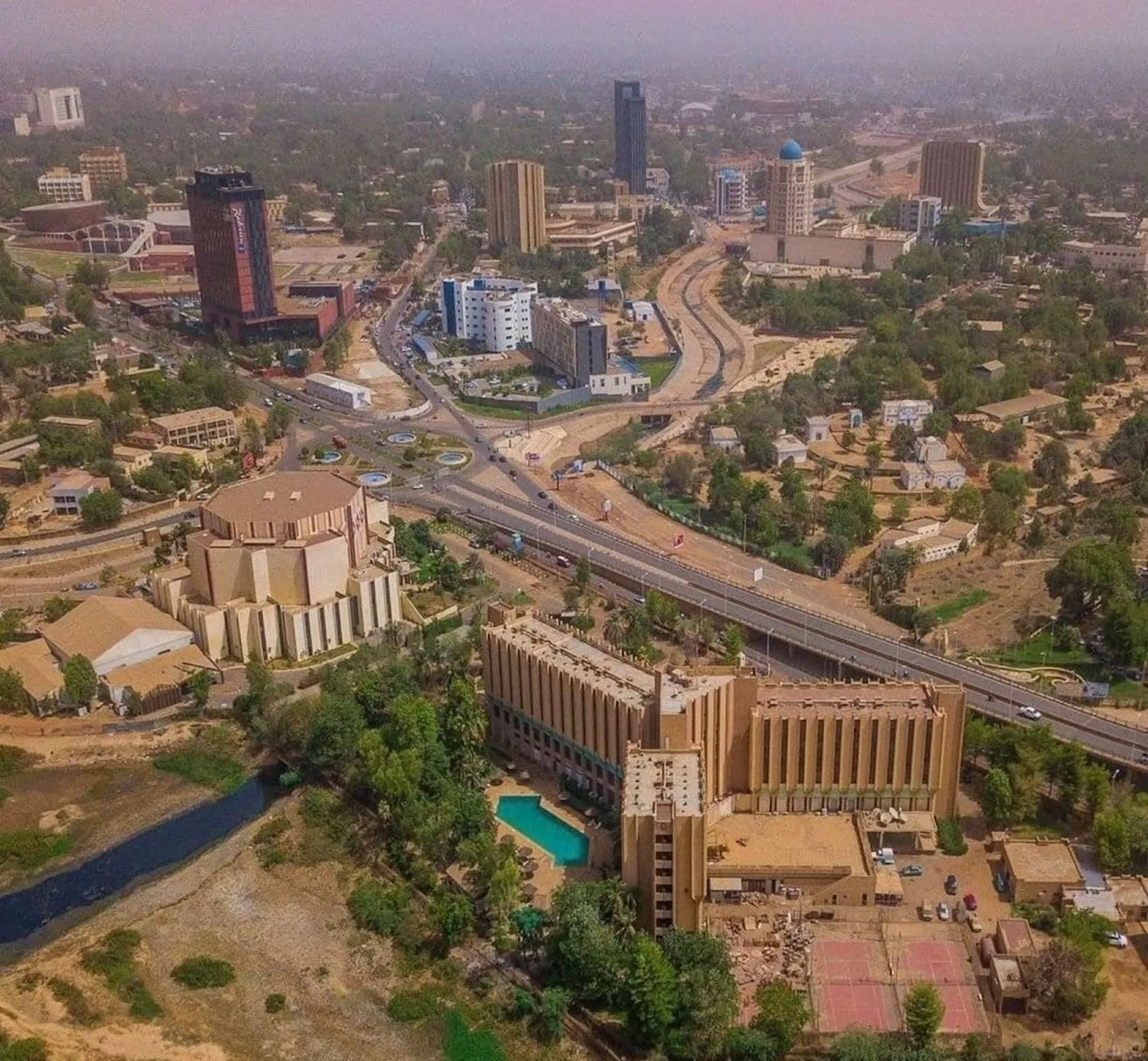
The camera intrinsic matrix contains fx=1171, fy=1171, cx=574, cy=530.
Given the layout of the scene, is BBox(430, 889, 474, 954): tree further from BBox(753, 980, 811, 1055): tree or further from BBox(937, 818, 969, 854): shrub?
BBox(937, 818, 969, 854): shrub

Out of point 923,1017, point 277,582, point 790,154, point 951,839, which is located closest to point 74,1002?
point 277,582

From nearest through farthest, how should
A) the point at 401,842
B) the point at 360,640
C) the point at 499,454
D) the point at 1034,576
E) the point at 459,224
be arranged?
the point at 401,842, the point at 360,640, the point at 1034,576, the point at 499,454, the point at 459,224

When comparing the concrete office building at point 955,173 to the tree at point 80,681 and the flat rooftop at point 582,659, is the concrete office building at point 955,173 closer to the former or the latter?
the flat rooftop at point 582,659

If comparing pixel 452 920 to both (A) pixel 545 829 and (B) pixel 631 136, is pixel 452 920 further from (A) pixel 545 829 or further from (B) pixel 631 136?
(B) pixel 631 136

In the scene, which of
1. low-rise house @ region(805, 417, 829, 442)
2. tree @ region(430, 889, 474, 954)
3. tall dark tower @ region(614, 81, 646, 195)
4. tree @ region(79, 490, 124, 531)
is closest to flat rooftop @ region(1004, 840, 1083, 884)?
tree @ region(430, 889, 474, 954)

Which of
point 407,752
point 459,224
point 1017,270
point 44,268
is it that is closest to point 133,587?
point 407,752

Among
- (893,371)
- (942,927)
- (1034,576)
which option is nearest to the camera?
(942,927)

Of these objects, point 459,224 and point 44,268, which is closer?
point 44,268

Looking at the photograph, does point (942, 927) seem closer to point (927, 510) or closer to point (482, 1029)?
point (482, 1029)
